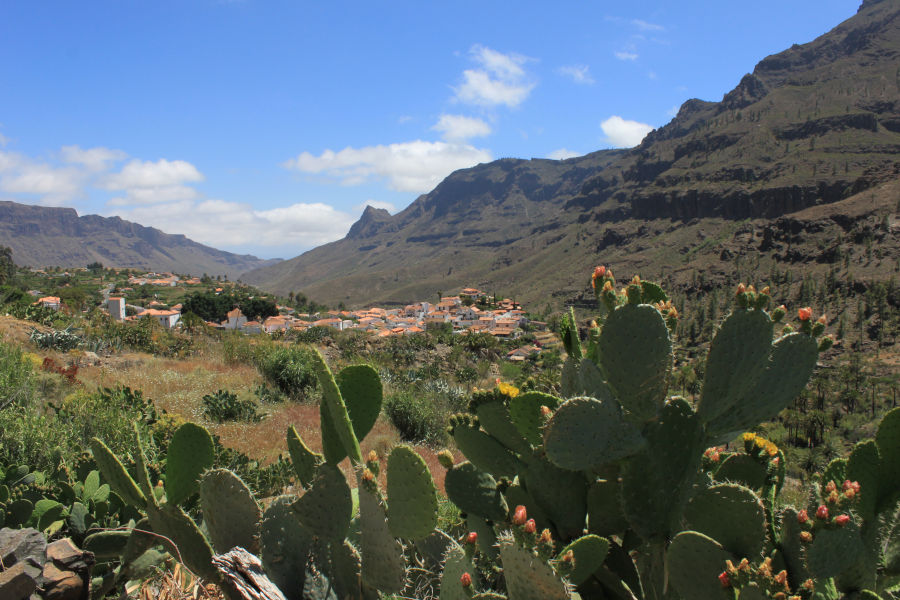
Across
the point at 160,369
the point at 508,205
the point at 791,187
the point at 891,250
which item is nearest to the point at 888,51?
the point at 791,187

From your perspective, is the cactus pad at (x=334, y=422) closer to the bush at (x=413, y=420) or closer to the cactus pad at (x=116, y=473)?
the cactus pad at (x=116, y=473)

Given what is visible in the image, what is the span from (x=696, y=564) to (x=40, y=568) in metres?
1.99

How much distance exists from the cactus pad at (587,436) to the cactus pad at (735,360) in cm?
26

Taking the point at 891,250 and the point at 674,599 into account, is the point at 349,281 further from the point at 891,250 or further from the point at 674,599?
the point at 674,599

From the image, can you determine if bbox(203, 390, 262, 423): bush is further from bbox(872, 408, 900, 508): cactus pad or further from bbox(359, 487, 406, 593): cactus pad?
bbox(872, 408, 900, 508): cactus pad

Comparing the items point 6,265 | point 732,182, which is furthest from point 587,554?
point 732,182

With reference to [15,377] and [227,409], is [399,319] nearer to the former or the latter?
[227,409]

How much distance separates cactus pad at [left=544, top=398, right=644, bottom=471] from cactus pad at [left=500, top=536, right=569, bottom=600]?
0.92 ft

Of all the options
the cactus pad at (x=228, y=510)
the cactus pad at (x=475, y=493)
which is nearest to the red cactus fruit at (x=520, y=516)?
the cactus pad at (x=475, y=493)

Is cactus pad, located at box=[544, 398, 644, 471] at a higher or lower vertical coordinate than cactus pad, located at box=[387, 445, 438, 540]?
higher

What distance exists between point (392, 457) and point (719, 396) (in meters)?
0.97

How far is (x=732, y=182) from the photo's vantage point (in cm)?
8112

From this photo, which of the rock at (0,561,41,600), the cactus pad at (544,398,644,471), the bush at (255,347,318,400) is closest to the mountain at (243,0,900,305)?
the bush at (255,347,318,400)

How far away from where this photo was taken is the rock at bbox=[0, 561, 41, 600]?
1476 mm
